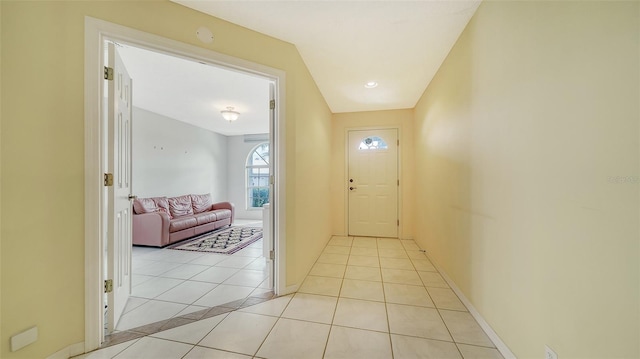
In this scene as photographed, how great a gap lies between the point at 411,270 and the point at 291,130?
2.11 meters

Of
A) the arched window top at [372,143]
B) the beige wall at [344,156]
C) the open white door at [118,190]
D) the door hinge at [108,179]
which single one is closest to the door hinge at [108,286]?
the open white door at [118,190]

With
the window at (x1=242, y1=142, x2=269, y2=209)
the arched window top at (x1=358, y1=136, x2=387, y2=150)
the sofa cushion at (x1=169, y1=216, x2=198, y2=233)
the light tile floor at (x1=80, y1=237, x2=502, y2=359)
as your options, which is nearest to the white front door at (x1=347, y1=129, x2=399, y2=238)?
the arched window top at (x1=358, y1=136, x2=387, y2=150)

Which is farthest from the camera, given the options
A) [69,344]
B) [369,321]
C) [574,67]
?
[369,321]

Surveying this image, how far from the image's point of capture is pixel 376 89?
10.0 feet

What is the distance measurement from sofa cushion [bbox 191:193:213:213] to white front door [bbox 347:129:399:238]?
3474 mm

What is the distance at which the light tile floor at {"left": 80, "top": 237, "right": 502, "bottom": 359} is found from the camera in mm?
1325

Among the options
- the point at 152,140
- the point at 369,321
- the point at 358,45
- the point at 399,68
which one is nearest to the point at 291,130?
the point at 358,45

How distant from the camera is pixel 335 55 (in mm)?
2268

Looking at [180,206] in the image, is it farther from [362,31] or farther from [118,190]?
[362,31]

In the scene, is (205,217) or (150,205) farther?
(205,217)

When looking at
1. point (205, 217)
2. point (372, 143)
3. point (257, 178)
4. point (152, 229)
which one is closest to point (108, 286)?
point (152, 229)

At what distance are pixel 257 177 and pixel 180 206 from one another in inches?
97.3

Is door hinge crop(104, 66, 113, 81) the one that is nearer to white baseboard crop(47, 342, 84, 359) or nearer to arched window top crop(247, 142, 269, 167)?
white baseboard crop(47, 342, 84, 359)

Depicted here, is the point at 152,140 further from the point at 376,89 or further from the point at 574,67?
the point at 574,67
